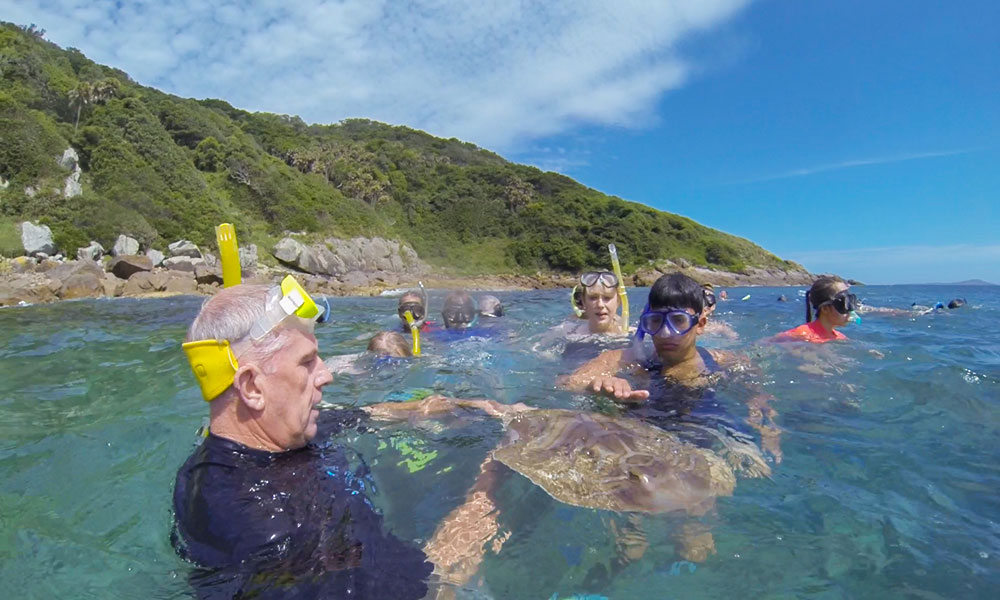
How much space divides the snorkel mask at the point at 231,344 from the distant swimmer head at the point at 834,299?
5.23 m

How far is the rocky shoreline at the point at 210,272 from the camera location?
2166cm

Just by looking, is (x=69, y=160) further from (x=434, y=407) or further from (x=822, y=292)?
(x=822, y=292)

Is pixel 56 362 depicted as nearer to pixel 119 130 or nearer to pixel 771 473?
pixel 771 473

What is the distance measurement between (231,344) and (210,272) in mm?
28930

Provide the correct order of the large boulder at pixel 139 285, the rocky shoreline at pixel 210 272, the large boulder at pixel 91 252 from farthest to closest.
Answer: the large boulder at pixel 91 252, the large boulder at pixel 139 285, the rocky shoreline at pixel 210 272

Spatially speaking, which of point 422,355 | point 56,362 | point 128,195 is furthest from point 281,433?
point 128,195

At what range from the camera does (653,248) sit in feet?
225

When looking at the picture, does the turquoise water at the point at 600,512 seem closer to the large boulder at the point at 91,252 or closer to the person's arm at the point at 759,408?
the person's arm at the point at 759,408

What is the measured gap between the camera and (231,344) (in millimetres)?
1834

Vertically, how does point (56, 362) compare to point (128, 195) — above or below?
below

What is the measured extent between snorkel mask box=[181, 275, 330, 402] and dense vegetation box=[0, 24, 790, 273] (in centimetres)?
3374

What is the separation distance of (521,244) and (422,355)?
62135 mm

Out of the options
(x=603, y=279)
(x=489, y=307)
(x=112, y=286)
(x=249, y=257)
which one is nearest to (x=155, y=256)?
(x=249, y=257)

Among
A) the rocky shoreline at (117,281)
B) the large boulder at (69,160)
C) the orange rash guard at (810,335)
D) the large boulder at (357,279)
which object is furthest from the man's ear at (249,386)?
the large boulder at (69,160)
